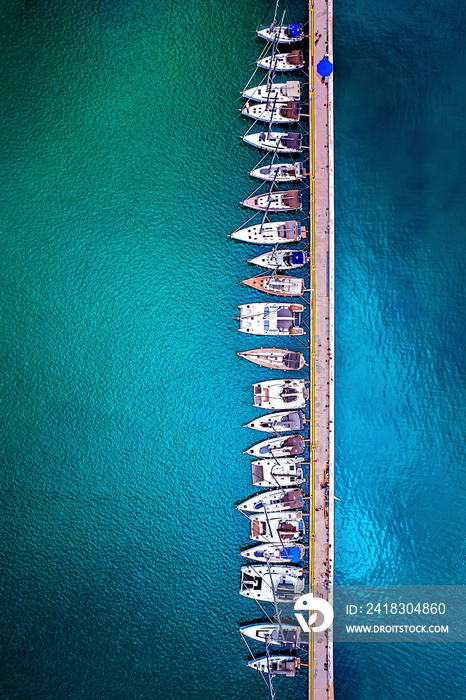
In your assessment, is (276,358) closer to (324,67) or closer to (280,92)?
(280,92)

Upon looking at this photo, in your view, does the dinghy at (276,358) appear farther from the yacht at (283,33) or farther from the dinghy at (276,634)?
Result: the yacht at (283,33)

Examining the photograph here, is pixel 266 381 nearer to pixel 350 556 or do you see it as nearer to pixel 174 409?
pixel 174 409

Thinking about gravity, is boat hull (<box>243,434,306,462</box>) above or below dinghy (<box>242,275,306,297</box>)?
below

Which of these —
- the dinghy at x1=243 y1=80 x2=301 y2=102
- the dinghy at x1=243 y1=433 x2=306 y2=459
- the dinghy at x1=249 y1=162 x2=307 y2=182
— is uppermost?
the dinghy at x1=243 y1=80 x2=301 y2=102

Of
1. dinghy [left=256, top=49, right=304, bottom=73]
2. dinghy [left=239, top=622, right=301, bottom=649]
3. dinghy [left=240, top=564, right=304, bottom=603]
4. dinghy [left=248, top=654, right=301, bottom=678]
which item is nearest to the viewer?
dinghy [left=248, top=654, right=301, bottom=678]

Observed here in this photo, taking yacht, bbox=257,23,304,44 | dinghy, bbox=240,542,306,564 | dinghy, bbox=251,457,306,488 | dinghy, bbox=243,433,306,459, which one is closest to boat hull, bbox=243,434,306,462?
dinghy, bbox=243,433,306,459

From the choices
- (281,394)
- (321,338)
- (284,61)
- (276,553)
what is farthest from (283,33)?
(276,553)

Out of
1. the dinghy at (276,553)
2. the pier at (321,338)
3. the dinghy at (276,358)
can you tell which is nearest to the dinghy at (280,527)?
the dinghy at (276,553)

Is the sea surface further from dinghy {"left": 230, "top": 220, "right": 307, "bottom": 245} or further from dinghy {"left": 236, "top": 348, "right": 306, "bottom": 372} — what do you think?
dinghy {"left": 230, "top": 220, "right": 307, "bottom": 245}
